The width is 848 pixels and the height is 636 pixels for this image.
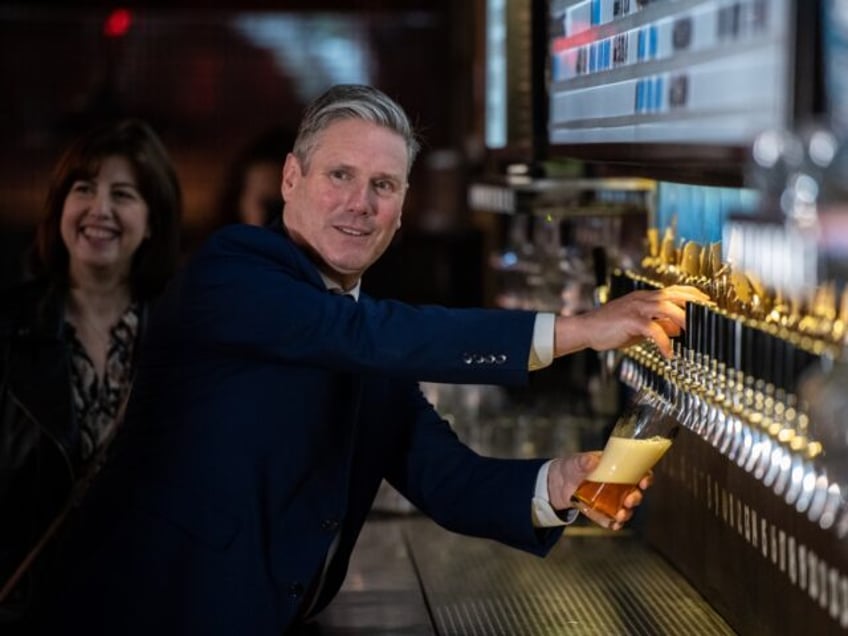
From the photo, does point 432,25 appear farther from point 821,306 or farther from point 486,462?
point 821,306

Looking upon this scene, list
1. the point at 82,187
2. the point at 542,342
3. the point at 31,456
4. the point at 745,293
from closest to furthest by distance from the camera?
the point at 745,293 < the point at 542,342 < the point at 31,456 < the point at 82,187

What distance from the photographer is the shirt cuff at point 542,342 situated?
2408 millimetres

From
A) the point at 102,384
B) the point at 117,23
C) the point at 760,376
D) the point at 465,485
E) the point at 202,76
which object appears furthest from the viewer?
the point at 202,76

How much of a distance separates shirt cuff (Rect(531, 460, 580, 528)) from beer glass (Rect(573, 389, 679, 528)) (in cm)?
19

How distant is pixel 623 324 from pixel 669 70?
0.40m

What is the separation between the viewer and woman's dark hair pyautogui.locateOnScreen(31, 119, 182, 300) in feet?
12.9

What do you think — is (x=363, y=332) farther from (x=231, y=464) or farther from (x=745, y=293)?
(x=745, y=293)

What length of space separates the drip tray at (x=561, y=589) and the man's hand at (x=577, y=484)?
25 centimetres

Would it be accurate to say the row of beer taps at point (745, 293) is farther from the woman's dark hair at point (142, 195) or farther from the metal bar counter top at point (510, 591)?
the woman's dark hair at point (142, 195)

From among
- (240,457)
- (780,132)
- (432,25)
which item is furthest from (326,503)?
(432,25)

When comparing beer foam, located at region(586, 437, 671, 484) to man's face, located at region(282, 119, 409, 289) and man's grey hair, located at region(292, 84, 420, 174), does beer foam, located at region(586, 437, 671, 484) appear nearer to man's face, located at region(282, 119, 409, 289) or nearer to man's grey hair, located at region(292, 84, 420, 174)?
man's face, located at region(282, 119, 409, 289)

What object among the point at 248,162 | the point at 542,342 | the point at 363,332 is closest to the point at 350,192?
the point at 363,332

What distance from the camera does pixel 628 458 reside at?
2498mm

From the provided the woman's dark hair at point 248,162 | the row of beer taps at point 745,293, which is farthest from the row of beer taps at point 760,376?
the woman's dark hair at point 248,162
